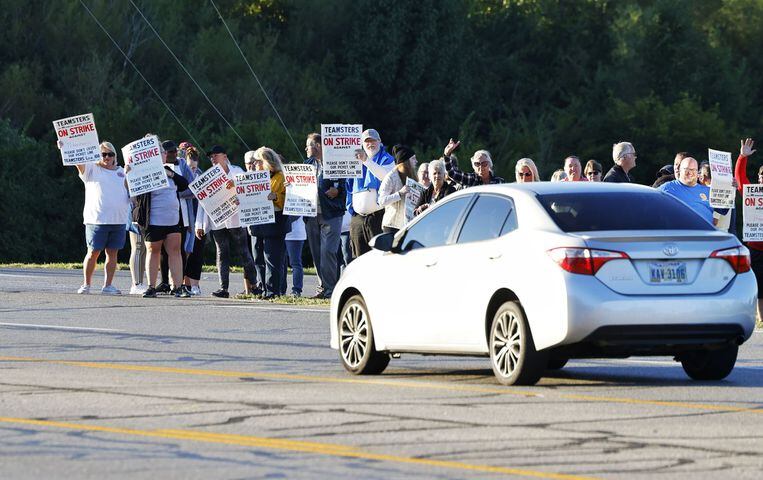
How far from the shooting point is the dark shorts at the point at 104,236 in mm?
23016

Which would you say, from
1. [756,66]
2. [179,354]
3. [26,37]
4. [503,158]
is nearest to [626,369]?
[179,354]

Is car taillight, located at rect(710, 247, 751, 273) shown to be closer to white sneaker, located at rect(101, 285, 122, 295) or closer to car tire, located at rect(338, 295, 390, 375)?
car tire, located at rect(338, 295, 390, 375)

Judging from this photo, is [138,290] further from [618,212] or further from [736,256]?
[736,256]

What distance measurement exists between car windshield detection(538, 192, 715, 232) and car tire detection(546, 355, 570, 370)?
0.90m

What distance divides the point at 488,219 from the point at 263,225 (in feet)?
31.5

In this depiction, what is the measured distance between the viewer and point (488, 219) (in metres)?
13.2

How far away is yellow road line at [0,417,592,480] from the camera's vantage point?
8630mm

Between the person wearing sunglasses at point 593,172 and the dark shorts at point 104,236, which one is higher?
the person wearing sunglasses at point 593,172

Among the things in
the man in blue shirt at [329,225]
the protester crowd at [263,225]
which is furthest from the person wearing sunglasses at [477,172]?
the man in blue shirt at [329,225]

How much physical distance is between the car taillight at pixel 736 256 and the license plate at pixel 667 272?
0.27 meters

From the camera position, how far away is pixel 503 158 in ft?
210

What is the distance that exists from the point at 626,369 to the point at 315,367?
2505mm

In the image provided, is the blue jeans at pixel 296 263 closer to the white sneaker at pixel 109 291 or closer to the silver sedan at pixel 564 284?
the white sneaker at pixel 109 291

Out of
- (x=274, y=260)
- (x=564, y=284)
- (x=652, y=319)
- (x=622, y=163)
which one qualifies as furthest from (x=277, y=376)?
(x=274, y=260)
